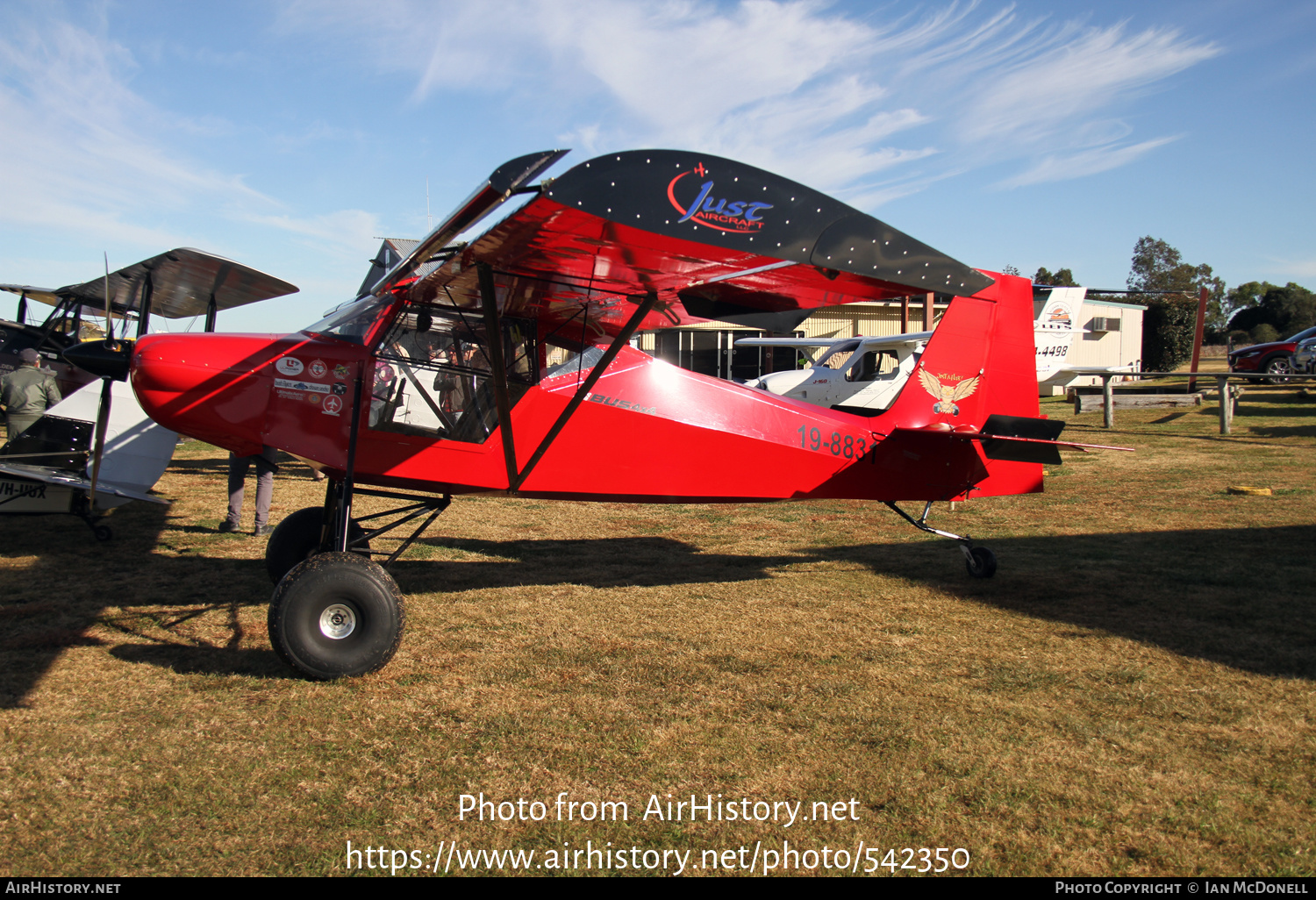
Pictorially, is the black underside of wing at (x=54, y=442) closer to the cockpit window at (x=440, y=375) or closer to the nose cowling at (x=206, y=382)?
the nose cowling at (x=206, y=382)

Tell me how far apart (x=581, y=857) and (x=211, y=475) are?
39.7 feet

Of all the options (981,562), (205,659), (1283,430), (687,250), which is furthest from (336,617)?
(1283,430)

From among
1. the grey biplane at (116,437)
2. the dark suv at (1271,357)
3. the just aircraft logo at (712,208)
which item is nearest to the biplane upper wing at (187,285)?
the grey biplane at (116,437)

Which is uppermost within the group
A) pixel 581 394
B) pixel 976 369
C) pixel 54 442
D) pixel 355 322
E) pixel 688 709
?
pixel 355 322

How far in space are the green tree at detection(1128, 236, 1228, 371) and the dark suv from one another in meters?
3.13

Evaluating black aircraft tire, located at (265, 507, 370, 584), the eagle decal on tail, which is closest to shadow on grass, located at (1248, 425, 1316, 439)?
the eagle decal on tail

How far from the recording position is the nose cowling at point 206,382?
15.0 ft

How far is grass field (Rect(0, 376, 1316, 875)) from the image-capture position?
2.84m

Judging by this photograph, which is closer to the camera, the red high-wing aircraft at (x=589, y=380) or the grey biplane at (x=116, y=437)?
the red high-wing aircraft at (x=589, y=380)

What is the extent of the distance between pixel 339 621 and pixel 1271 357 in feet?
114

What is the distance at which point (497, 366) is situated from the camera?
4828mm

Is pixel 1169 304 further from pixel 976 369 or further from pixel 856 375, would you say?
pixel 976 369

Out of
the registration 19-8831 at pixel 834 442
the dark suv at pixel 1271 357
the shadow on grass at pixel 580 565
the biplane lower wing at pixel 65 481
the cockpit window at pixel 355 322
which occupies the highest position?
the dark suv at pixel 1271 357

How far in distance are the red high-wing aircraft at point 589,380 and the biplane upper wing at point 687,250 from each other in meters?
0.01
